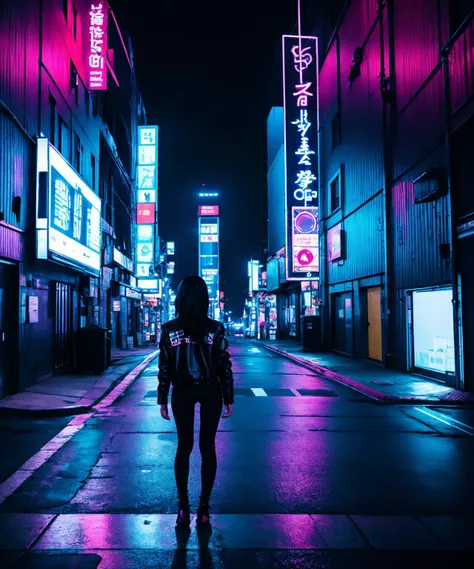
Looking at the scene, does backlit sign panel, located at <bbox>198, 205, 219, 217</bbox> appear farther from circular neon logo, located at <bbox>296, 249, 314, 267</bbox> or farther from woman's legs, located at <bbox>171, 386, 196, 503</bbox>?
woman's legs, located at <bbox>171, 386, 196, 503</bbox>

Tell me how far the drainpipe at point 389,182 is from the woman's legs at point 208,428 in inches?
562

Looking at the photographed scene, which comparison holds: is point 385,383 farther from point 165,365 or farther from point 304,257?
point 304,257

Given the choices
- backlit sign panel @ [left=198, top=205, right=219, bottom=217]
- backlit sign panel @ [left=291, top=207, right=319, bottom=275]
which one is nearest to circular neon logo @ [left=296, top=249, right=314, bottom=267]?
backlit sign panel @ [left=291, top=207, right=319, bottom=275]

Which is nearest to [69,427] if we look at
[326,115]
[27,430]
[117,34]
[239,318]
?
[27,430]

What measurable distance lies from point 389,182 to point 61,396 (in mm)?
12276

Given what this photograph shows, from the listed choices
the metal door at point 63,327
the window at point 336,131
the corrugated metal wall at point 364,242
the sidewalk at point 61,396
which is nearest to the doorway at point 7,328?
the sidewalk at point 61,396

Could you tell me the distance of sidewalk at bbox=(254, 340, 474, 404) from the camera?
11.7m

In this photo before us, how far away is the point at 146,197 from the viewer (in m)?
36.9

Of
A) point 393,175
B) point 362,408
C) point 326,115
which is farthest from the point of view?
point 326,115

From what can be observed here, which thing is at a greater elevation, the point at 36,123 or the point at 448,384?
the point at 36,123

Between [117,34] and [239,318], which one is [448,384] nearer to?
[117,34]

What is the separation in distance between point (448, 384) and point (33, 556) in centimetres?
1199

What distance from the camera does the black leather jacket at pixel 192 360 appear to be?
4562 millimetres

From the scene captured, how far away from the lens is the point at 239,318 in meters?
177
